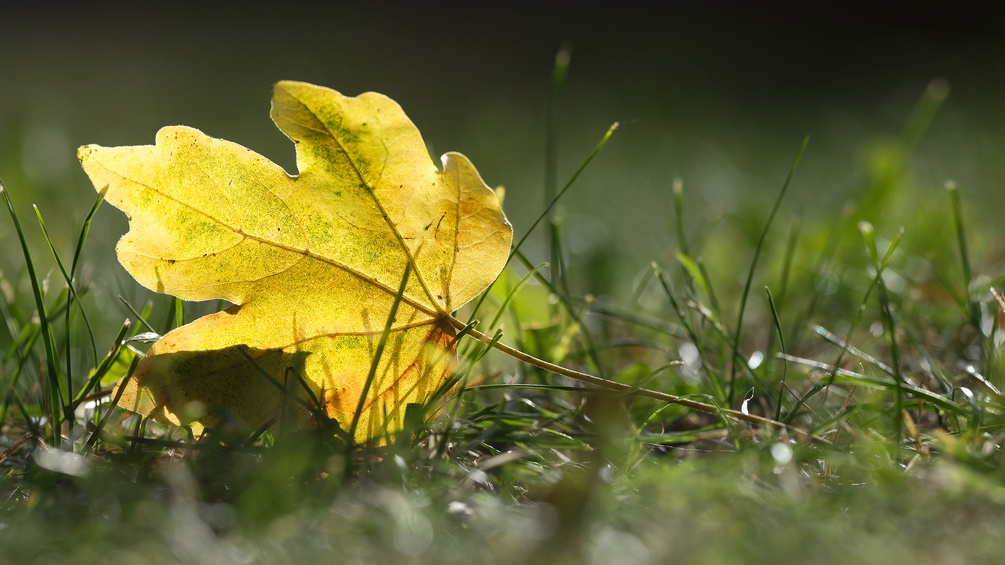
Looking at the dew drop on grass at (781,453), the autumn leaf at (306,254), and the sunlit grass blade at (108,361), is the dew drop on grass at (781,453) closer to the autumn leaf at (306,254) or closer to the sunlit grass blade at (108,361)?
the autumn leaf at (306,254)

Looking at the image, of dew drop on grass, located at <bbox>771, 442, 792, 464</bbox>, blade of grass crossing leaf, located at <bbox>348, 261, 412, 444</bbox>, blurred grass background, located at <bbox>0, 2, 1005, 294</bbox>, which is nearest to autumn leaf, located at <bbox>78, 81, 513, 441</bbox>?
blade of grass crossing leaf, located at <bbox>348, 261, 412, 444</bbox>

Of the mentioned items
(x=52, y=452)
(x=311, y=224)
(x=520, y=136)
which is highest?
(x=311, y=224)

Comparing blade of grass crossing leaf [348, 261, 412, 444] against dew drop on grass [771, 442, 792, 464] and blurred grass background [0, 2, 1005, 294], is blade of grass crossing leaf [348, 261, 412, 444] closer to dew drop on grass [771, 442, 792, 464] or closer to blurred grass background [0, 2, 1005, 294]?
dew drop on grass [771, 442, 792, 464]

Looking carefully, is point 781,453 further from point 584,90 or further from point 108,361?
point 584,90

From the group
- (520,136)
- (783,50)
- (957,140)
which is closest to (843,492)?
(957,140)

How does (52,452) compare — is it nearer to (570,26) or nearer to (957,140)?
(957,140)

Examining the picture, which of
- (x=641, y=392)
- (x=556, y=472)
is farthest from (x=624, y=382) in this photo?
(x=556, y=472)
